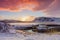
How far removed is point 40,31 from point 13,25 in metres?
0.28

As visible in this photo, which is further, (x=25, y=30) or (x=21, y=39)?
(x=25, y=30)

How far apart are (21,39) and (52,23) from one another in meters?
0.38

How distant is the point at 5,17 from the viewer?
57.8 inches

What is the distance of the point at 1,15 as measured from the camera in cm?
147

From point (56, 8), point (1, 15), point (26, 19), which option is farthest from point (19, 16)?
point (56, 8)

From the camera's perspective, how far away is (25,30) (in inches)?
56.6

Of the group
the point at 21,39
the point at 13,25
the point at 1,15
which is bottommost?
the point at 21,39

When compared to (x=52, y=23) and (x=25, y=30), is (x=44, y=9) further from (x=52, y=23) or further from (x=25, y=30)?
(x=25, y=30)

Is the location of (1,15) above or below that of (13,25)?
above

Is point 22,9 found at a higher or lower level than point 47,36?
higher

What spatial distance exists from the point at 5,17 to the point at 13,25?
12 centimetres

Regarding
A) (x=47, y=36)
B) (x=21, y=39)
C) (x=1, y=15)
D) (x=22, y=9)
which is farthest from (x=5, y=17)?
(x=47, y=36)

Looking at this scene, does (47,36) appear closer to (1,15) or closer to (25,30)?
(25,30)

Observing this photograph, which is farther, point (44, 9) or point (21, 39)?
point (44, 9)
